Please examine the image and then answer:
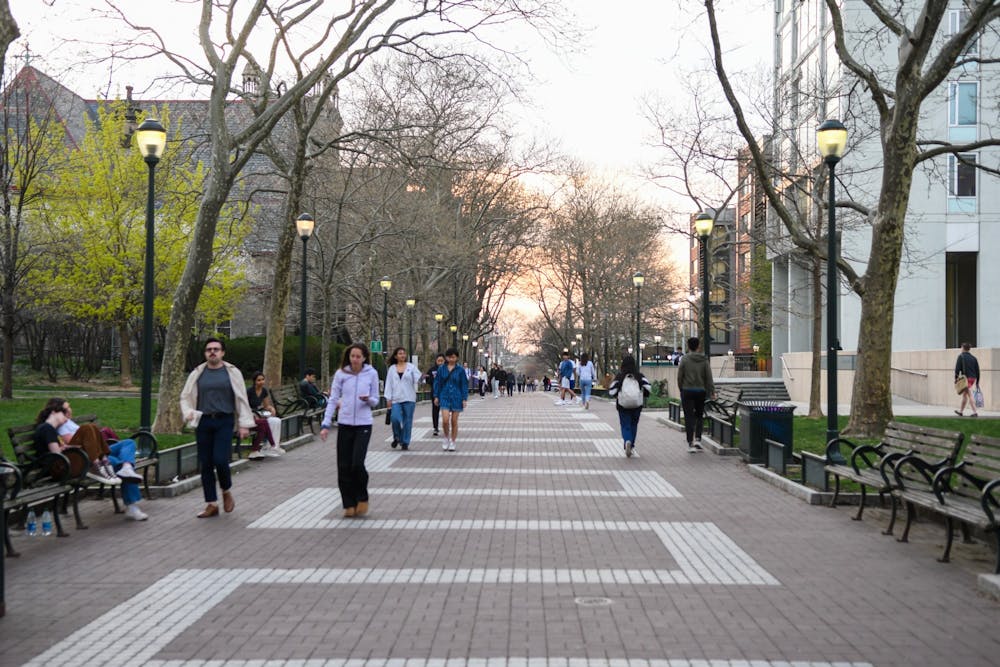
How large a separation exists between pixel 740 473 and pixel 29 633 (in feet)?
34.2

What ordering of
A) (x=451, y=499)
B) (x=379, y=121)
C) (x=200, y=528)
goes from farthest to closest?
(x=379, y=121), (x=451, y=499), (x=200, y=528)

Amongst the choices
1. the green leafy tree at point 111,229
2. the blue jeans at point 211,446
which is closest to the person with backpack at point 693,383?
the blue jeans at point 211,446

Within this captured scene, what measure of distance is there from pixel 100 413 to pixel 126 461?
1424 centimetres

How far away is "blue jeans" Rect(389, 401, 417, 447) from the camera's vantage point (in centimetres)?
1734

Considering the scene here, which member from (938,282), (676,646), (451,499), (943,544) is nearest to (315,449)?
(451,499)

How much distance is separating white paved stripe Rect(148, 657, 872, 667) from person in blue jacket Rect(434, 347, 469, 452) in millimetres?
12338

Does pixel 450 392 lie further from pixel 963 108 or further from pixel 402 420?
pixel 963 108

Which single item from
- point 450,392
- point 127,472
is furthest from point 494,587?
point 450,392

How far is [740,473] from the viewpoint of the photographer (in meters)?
14.3

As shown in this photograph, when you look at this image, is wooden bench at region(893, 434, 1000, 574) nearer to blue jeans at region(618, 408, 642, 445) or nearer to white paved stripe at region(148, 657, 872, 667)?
white paved stripe at region(148, 657, 872, 667)

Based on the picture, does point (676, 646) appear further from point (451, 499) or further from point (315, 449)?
point (315, 449)

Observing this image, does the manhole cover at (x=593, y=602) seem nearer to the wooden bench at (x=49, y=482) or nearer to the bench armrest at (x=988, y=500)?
the bench armrest at (x=988, y=500)

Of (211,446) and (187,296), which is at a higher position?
(187,296)

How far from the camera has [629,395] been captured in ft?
53.6
